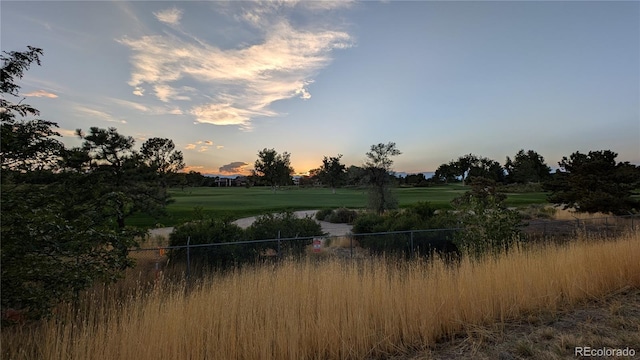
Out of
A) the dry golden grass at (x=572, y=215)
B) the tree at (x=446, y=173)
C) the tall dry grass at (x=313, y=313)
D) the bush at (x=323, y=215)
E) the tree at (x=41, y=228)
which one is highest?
the tree at (x=446, y=173)

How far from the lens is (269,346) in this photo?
11.1ft

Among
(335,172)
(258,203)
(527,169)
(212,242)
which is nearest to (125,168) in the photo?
(212,242)

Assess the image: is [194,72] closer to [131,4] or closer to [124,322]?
[131,4]

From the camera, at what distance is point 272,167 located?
335ft

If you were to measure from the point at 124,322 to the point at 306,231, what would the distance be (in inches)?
409

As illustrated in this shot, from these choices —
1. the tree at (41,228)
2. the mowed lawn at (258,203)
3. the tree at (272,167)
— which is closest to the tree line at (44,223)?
the tree at (41,228)

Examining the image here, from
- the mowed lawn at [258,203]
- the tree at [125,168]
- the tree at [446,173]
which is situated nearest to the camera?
the tree at [125,168]

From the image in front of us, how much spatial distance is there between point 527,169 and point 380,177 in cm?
8083

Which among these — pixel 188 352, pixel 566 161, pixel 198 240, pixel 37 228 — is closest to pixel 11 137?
pixel 37 228

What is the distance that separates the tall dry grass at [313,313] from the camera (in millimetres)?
3289

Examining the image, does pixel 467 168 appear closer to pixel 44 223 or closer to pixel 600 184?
pixel 600 184

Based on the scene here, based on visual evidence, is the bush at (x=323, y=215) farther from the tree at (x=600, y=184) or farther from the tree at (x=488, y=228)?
the tree at (x=488, y=228)

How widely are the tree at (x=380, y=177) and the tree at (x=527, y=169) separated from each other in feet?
256

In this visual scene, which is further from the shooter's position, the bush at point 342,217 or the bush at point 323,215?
the bush at point 323,215
